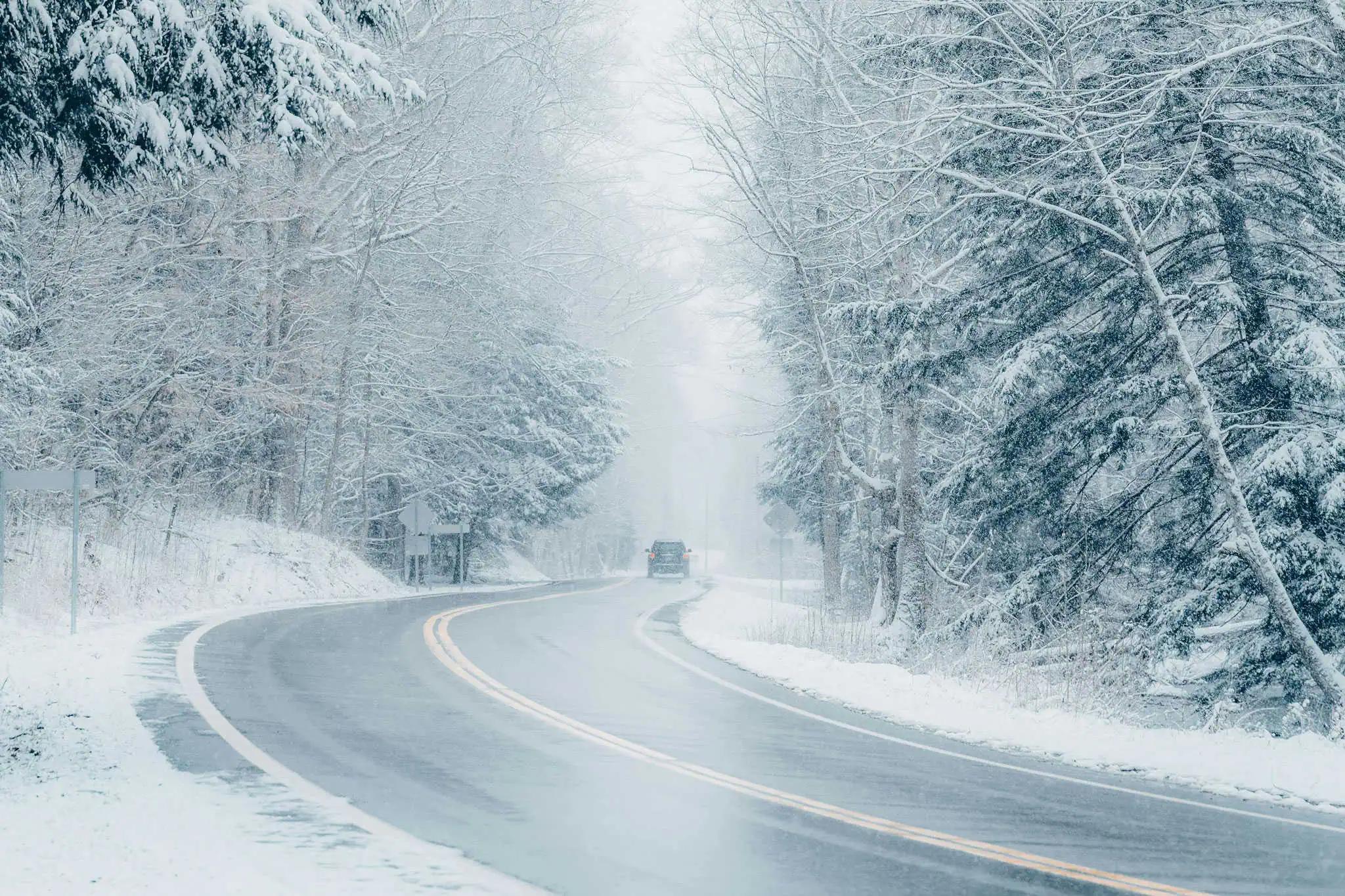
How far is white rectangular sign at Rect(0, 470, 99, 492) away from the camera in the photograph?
604 inches

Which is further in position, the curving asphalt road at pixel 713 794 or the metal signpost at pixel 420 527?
the metal signpost at pixel 420 527

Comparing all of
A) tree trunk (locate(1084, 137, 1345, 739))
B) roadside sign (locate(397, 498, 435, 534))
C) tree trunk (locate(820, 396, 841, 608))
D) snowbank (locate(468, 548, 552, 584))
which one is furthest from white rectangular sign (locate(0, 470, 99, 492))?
snowbank (locate(468, 548, 552, 584))

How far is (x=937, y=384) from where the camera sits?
18.0 m

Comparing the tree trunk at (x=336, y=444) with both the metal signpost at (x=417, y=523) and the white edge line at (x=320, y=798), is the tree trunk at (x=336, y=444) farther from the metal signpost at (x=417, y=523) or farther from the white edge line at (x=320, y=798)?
the white edge line at (x=320, y=798)

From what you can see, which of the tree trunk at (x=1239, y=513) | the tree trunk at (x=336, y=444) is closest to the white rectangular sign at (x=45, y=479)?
the tree trunk at (x=1239, y=513)

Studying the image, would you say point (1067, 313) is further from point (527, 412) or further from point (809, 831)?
point (527, 412)

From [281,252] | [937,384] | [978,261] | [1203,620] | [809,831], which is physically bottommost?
[809,831]

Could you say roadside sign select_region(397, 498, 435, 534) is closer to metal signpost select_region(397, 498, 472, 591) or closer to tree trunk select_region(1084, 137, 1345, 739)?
metal signpost select_region(397, 498, 472, 591)

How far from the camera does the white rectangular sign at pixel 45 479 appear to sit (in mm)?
15352

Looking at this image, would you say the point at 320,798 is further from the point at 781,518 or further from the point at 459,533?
the point at 781,518

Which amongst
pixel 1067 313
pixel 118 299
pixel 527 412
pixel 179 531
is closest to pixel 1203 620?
pixel 1067 313

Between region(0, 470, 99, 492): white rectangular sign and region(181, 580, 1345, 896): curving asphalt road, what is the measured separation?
9.26 feet

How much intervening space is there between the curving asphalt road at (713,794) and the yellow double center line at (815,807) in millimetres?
24

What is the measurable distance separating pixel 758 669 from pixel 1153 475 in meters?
5.19
